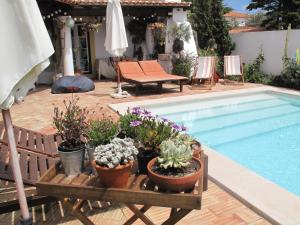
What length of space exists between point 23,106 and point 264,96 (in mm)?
7694

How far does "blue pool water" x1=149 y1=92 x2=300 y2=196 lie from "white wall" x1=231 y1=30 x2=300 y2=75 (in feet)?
7.76

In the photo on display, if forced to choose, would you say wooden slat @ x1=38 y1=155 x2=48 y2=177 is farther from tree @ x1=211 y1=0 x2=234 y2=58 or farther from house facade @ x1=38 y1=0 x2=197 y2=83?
tree @ x1=211 y1=0 x2=234 y2=58

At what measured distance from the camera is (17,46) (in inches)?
78.2

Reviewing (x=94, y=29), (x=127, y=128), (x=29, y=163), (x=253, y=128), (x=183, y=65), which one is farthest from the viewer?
(x=94, y=29)

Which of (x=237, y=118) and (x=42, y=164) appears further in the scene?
(x=237, y=118)

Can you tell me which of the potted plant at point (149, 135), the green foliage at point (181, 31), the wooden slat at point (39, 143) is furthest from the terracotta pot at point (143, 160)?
the green foliage at point (181, 31)

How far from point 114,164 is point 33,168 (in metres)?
1.31

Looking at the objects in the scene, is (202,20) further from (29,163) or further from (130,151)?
(130,151)

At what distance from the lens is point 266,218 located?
10.1 feet

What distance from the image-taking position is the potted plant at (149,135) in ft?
7.92

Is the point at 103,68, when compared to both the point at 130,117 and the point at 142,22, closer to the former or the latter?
the point at 142,22

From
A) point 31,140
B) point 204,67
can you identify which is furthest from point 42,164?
point 204,67

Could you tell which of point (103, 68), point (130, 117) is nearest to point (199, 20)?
point (103, 68)

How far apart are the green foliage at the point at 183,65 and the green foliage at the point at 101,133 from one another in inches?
356
